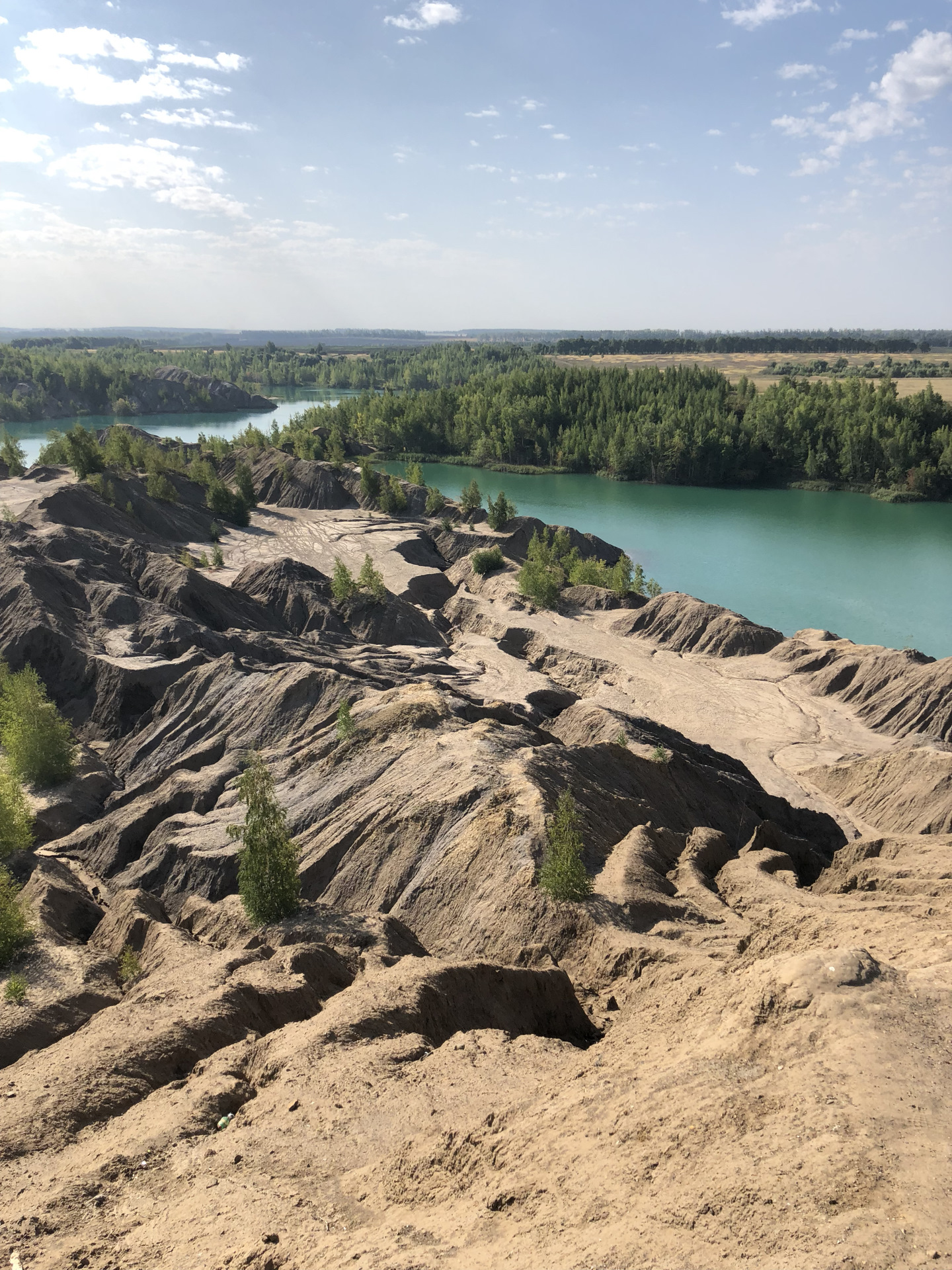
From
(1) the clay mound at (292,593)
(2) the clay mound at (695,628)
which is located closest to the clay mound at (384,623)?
(1) the clay mound at (292,593)

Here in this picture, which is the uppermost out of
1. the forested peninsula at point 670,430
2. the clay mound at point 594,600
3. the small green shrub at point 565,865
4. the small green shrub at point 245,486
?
the forested peninsula at point 670,430

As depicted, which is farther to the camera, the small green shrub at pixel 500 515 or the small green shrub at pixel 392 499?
the small green shrub at pixel 392 499

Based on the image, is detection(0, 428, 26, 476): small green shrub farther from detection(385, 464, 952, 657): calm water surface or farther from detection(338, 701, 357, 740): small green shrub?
detection(338, 701, 357, 740): small green shrub

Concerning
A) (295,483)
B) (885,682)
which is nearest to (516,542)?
(295,483)

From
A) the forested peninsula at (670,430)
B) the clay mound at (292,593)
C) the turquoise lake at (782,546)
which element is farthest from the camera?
the forested peninsula at (670,430)

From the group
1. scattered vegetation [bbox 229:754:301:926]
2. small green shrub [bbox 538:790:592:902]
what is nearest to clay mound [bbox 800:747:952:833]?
small green shrub [bbox 538:790:592:902]

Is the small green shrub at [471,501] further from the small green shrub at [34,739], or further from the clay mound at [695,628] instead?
the small green shrub at [34,739]
